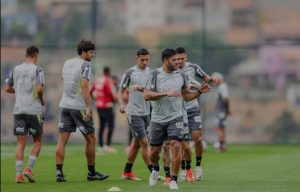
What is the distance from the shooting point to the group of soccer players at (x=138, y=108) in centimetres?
1659

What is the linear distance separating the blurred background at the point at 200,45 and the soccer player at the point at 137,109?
14.9 meters

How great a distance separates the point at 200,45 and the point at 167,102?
1752 centimetres

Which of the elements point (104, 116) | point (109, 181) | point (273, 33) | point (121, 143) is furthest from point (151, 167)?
point (273, 33)

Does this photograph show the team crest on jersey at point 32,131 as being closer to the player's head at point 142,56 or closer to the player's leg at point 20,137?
the player's leg at point 20,137

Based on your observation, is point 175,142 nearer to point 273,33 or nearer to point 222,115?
point 222,115

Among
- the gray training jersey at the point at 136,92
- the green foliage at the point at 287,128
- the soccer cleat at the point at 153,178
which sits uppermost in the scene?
the gray training jersey at the point at 136,92

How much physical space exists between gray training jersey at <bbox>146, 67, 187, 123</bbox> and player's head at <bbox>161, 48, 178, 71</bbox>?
12 cm

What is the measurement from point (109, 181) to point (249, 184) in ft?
7.57

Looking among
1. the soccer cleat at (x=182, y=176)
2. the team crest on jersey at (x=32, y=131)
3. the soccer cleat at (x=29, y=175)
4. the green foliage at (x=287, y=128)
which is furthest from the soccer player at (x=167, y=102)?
the green foliage at (x=287, y=128)

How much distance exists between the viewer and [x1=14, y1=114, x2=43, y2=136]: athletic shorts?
18.5 m

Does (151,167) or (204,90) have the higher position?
(204,90)

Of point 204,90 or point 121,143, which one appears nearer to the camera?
point 204,90

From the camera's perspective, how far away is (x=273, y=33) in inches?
1393

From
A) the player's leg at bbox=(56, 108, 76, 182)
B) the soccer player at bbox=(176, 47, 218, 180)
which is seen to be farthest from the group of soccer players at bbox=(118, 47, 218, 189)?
the player's leg at bbox=(56, 108, 76, 182)
